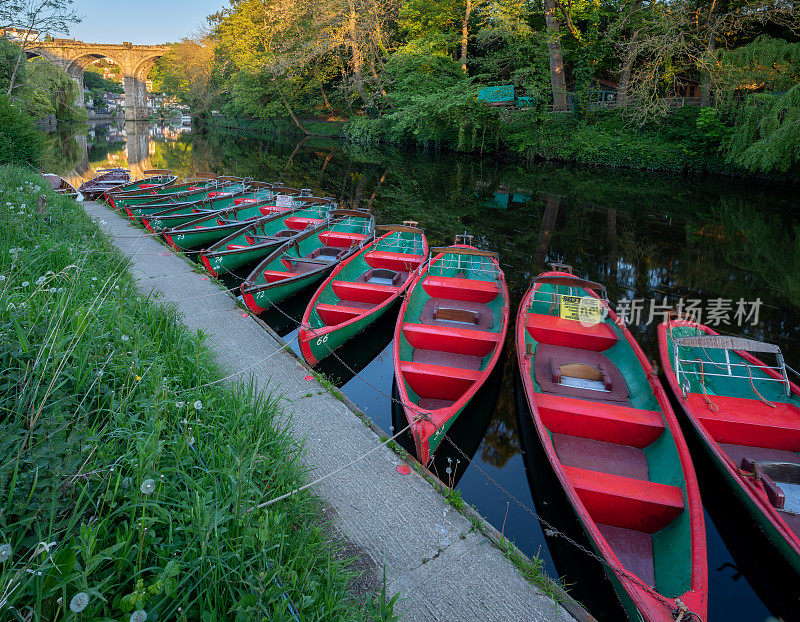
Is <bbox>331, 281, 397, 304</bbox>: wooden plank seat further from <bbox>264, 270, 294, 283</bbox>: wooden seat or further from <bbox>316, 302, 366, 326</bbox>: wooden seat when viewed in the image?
<bbox>264, 270, 294, 283</bbox>: wooden seat

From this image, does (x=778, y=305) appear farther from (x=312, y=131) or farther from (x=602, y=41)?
(x=312, y=131)

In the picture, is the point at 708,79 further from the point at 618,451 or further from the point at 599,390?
the point at 618,451

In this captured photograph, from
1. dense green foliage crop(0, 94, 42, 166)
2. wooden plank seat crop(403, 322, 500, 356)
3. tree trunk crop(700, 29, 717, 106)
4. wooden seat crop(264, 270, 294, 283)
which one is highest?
tree trunk crop(700, 29, 717, 106)

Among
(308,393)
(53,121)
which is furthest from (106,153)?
(308,393)

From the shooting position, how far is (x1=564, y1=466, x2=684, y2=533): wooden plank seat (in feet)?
12.3

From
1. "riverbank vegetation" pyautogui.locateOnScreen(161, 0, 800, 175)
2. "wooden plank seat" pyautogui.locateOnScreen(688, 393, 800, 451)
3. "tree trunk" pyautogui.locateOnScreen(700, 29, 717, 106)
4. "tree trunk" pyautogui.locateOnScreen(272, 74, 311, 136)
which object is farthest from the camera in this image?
"tree trunk" pyautogui.locateOnScreen(272, 74, 311, 136)

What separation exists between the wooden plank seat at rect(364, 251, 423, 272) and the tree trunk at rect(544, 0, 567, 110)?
2364 cm

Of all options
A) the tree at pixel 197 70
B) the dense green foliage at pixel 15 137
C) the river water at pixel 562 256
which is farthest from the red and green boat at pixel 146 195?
the tree at pixel 197 70

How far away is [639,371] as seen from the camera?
5.86 metres

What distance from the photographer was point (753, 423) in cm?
489

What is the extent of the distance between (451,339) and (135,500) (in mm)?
4543

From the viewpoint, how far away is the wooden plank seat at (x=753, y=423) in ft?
15.9

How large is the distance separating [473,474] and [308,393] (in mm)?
2218

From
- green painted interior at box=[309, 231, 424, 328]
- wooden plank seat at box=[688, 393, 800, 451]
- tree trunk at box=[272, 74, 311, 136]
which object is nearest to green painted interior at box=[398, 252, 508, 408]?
green painted interior at box=[309, 231, 424, 328]
